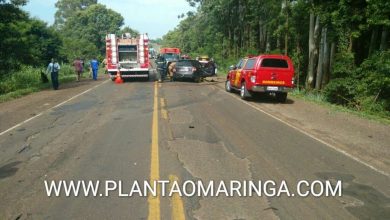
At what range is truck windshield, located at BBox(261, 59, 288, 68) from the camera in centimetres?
1756

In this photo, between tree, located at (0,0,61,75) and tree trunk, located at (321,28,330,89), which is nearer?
tree trunk, located at (321,28,330,89)

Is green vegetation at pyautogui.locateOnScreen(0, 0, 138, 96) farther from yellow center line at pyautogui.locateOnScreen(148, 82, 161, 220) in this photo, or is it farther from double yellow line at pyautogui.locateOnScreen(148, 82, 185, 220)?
double yellow line at pyautogui.locateOnScreen(148, 82, 185, 220)

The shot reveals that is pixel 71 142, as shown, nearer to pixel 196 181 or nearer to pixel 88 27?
pixel 196 181

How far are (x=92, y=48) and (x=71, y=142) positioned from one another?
70713mm

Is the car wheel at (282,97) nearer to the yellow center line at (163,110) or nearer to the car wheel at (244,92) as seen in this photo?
the car wheel at (244,92)

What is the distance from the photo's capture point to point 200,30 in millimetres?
84312

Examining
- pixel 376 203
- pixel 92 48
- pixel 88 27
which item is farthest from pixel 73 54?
pixel 376 203

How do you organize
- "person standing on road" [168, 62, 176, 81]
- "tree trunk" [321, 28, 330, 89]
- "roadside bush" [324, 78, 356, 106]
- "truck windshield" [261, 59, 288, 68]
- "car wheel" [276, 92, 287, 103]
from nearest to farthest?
"truck windshield" [261, 59, 288, 68] < "car wheel" [276, 92, 287, 103] < "roadside bush" [324, 78, 356, 106] < "tree trunk" [321, 28, 330, 89] < "person standing on road" [168, 62, 176, 81]

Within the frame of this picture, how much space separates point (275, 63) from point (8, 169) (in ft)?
41.1

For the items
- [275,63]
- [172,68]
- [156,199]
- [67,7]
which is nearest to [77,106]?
[275,63]

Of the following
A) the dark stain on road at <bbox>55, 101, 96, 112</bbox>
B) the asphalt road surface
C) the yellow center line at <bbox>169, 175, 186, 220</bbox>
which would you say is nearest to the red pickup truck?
the asphalt road surface

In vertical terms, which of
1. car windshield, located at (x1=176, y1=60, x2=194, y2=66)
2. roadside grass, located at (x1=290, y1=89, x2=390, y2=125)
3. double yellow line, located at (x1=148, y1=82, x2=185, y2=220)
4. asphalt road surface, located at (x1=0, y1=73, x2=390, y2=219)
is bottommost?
roadside grass, located at (x1=290, y1=89, x2=390, y2=125)

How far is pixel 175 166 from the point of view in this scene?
7355 mm

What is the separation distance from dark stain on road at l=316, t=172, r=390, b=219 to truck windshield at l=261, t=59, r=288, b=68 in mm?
10779
